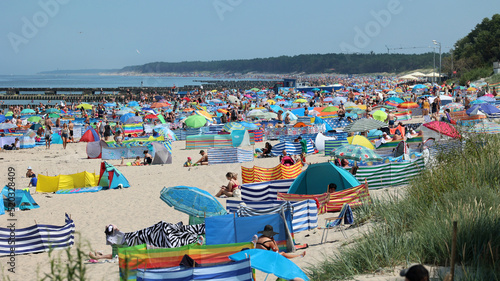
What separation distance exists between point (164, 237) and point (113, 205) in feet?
14.4

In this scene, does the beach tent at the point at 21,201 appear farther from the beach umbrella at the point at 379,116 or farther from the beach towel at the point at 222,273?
the beach umbrella at the point at 379,116

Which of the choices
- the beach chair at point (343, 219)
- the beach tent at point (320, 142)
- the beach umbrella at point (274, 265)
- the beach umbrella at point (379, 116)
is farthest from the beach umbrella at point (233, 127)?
the beach umbrella at point (274, 265)

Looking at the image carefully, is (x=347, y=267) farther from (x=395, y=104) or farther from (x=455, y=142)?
(x=395, y=104)

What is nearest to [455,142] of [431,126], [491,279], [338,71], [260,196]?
[260,196]

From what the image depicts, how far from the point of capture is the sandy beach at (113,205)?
7.61m

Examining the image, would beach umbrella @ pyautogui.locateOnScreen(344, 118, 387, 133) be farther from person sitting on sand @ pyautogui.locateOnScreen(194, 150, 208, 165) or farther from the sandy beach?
person sitting on sand @ pyautogui.locateOnScreen(194, 150, 208, 165)

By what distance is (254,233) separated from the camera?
737cm

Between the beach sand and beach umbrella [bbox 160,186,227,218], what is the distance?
1223 mm

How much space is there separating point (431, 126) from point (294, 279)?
912cm

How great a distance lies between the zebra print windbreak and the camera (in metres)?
7.53

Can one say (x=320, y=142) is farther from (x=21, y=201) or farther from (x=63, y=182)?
(x=21, y=201)

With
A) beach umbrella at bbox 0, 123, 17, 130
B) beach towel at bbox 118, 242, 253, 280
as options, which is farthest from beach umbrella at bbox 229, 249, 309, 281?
beach umbrella at bbox 0, 123, 17, 130

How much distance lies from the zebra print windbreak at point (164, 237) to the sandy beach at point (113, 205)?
501 mm

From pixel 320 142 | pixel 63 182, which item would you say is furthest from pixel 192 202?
pixel 320 142
